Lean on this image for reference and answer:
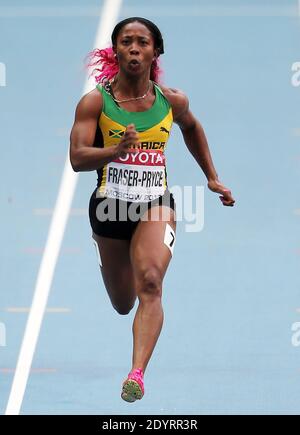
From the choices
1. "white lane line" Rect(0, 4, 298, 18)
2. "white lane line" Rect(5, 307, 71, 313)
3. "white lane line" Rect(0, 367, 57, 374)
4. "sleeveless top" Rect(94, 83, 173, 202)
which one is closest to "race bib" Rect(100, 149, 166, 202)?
"sleeveless top" Rect(94, 83, 173, 202)

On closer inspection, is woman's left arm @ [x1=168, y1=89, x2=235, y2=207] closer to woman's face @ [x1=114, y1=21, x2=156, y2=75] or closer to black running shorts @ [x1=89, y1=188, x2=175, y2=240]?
black running shorts @ [x1=89, y1=188, x2=175, y2=240]

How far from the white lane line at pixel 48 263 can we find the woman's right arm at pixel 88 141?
170 cm

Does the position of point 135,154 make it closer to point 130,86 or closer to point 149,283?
point 130,86

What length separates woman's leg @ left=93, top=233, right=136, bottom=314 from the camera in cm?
882

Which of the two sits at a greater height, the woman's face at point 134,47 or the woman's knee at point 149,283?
the woman's face at point 134,47

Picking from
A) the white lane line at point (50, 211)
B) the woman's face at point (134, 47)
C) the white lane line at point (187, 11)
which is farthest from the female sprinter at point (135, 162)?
the white lane line at point (187, 11)

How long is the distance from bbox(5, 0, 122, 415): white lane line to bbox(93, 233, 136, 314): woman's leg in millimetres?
876

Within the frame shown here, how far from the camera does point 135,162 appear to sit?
8555 millimetres

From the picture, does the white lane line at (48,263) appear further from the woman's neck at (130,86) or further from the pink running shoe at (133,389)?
the woman's neck at (130,86)

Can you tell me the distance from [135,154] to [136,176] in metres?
0.13

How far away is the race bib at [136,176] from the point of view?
8555mm

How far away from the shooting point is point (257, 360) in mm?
10008

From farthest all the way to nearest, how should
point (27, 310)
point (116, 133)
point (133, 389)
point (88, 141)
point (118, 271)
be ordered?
point (27, 310)
point (118, 271)
point (116, 133)
point (88, 141)
point (133, 389)

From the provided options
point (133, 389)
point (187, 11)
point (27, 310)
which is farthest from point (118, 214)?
point (187, 11)
